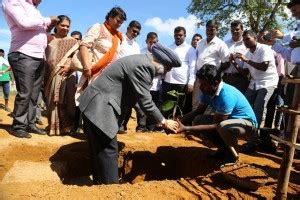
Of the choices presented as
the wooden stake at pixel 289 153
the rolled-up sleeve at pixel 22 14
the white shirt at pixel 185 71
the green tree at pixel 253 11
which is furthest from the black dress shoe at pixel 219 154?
the green tree at pixel 253 11

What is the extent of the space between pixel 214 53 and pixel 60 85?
8.80ft

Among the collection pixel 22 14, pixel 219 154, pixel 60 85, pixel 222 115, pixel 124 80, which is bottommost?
pixel 219 154

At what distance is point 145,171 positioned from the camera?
526cm

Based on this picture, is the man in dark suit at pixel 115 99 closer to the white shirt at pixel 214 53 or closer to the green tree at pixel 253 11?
the white shirt at pixel 214 53

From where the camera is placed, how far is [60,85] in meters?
5.27

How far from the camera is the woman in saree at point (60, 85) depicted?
17.3ft

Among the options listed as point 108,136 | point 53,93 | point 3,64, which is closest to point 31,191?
point 108,136

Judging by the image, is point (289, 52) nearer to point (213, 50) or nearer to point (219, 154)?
point (213, 50)

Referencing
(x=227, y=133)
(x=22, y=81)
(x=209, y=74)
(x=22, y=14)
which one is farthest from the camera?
(x=22, y=81)

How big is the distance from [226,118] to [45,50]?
Result: 2.99m

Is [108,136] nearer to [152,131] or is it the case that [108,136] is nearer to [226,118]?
[226,118]

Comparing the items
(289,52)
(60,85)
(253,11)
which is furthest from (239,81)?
(253,11)

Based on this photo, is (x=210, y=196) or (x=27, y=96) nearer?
(x=210, y=196)

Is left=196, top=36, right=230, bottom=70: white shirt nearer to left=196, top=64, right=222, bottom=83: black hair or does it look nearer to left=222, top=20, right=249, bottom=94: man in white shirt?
left=222, top=20, right=249, bottom=94: man in white shirt
